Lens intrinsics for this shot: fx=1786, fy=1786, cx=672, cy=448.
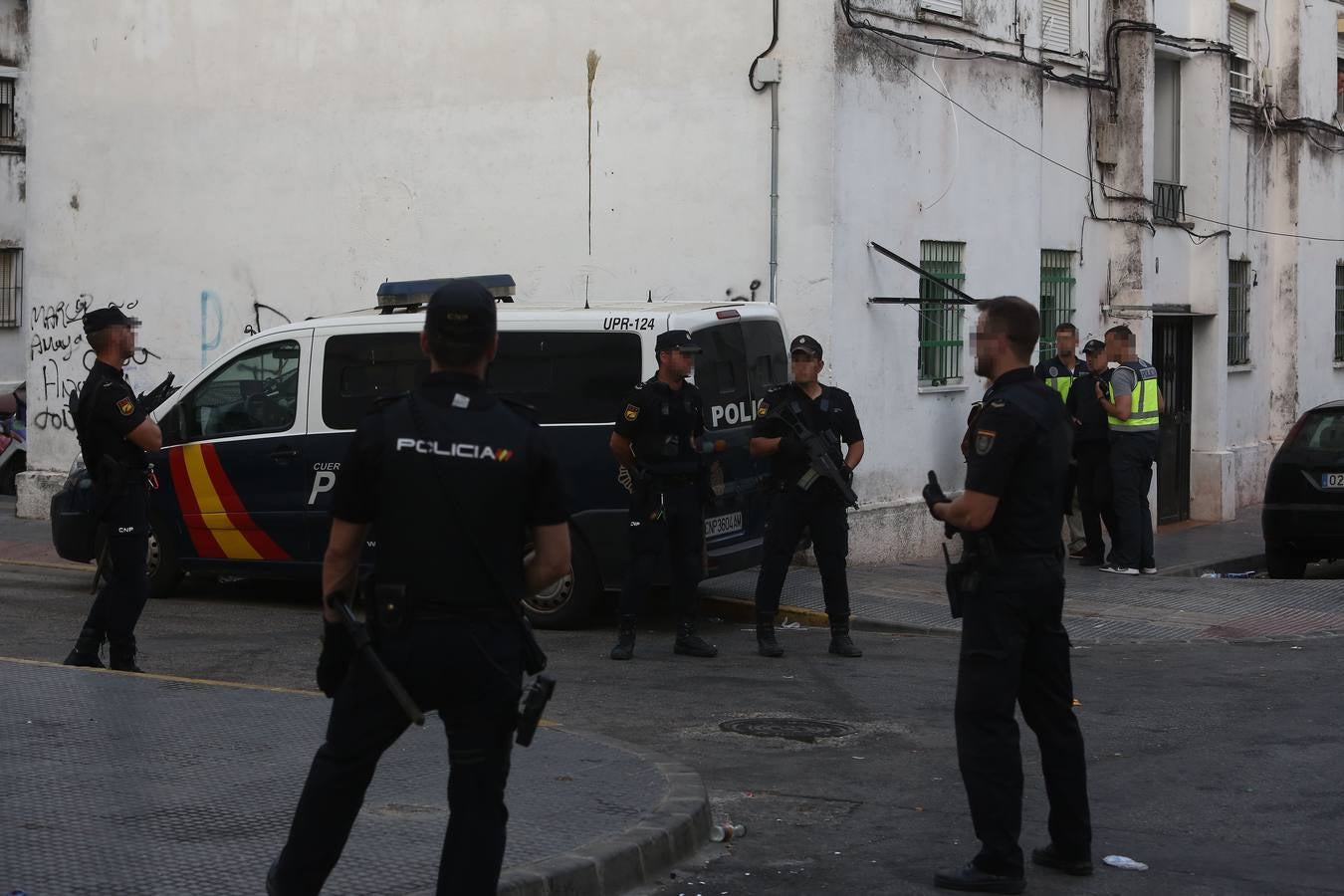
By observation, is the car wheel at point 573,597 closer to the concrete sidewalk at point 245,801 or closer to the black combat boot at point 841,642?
the black combat boot at point 841,642

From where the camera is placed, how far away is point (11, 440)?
20656 millimetres

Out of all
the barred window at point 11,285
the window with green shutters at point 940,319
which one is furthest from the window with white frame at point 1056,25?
the barred window at point 11,285

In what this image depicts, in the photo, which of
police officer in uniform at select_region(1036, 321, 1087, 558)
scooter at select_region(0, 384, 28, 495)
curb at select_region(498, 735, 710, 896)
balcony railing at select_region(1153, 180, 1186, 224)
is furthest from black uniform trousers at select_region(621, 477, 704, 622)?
scooter at select_region(0, 384, 28, 495)

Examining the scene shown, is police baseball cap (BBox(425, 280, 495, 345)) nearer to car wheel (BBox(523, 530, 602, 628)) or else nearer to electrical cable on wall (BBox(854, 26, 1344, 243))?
car wheel (BBox(523, 530, 602, 628))

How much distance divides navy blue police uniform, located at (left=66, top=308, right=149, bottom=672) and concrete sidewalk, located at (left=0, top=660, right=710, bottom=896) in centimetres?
72

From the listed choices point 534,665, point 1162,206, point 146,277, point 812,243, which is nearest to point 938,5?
point 812,243

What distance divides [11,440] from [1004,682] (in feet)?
56.9

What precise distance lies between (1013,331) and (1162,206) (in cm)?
1425

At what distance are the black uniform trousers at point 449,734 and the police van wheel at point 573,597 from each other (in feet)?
21.5

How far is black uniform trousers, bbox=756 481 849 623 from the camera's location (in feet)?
33.9

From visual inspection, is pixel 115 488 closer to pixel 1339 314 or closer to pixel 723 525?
pixel 723 525

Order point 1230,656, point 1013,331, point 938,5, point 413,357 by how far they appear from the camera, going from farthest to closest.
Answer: point 938,5 < point 413,357 < point 1230,656 < point 1013,331

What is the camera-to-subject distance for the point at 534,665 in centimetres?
457

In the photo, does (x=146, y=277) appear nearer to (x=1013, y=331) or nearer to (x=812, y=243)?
(x=812, y=243)
